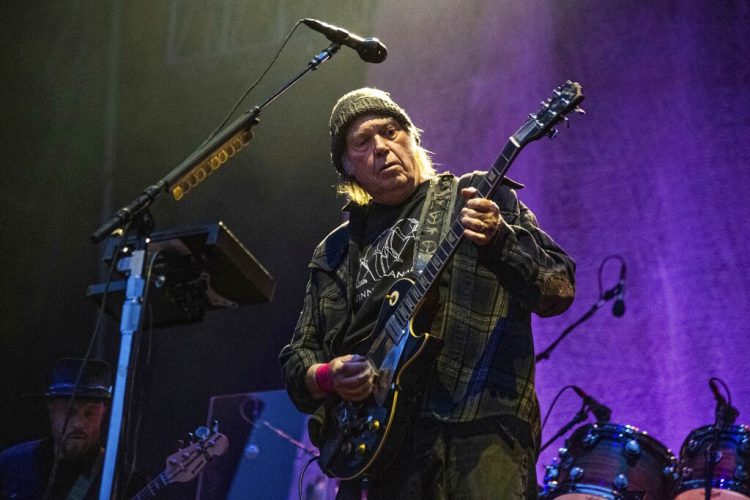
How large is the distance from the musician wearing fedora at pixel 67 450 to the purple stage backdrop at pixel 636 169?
8.46ft

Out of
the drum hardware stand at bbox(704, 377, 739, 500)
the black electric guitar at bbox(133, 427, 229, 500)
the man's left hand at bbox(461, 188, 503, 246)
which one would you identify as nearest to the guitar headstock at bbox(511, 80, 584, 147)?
the man's left hand at bbox(461, 188, 503, 246)

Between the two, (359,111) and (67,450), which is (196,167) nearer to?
(359,111)

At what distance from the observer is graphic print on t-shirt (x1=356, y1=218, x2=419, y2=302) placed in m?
2.82

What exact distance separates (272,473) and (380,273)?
2.53 meters

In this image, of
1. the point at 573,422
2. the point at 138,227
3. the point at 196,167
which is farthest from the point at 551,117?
the point at 573,422

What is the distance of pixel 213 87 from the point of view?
6383 mm

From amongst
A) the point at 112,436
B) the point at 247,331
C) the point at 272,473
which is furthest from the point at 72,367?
the point at 112,436

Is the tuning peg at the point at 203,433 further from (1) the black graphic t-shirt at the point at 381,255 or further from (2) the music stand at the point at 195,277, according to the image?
(1) the black graphic t-shirt at the point at 381,255

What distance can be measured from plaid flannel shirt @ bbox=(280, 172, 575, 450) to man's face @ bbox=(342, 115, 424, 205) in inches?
11.5

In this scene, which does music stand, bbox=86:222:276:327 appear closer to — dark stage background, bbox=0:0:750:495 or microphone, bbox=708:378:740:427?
dark stage background, bbox=0:0:750:495

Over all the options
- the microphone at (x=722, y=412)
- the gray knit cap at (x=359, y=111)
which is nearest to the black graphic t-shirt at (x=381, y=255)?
the gray knit cap at (x=359, y=111)

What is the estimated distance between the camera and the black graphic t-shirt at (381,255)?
2.82 meters

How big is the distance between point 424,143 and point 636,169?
4.22ft

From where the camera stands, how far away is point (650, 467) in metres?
3.87
